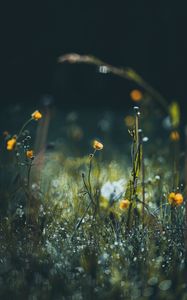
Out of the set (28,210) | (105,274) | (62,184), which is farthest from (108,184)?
(105,274)

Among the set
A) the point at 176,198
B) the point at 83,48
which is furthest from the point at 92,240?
the point at 83,48

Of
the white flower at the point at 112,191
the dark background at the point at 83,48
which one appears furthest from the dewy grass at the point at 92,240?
the dark background at the point at 83,48

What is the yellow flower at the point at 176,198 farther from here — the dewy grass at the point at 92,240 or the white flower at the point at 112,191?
the white flower at the point at 112,191

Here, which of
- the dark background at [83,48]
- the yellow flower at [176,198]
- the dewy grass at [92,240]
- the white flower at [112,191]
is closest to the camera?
the dewy grass at [92,240]

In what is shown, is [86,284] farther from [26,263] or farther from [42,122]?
[42,122]

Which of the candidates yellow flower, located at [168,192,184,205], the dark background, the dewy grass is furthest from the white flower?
the dark background
